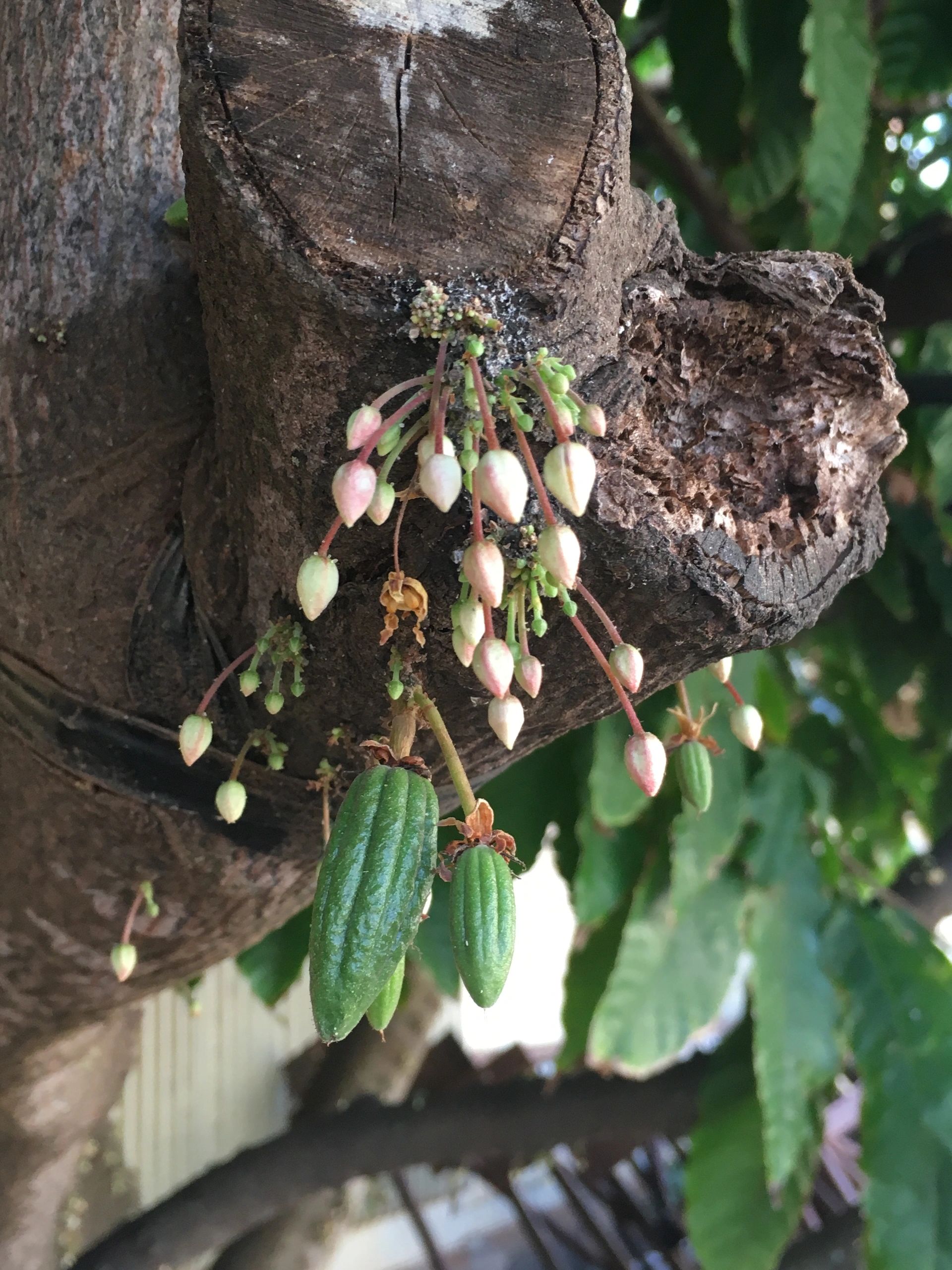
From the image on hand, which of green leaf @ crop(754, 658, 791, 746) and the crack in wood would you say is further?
green leaf @ crop(754, 658, 791, 746)

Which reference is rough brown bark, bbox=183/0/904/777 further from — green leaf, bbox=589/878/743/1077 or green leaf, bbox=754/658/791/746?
green leaf, bbox=754/658/791/746

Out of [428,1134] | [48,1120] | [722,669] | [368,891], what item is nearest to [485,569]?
[368,891]

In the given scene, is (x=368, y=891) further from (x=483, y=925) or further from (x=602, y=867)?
(x=602, y=867)

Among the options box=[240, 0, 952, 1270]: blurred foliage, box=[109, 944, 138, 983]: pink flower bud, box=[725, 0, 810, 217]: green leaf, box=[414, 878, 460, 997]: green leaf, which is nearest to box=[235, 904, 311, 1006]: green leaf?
box=[240, 0, 952, 1270]: blurred foliage

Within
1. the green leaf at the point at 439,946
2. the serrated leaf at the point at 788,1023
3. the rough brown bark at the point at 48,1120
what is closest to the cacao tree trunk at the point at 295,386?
the rough brown bark at the point at 48,1120

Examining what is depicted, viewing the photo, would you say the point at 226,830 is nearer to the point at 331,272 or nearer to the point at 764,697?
the point at 331,272

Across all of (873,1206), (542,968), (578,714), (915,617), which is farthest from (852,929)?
(542,968)
